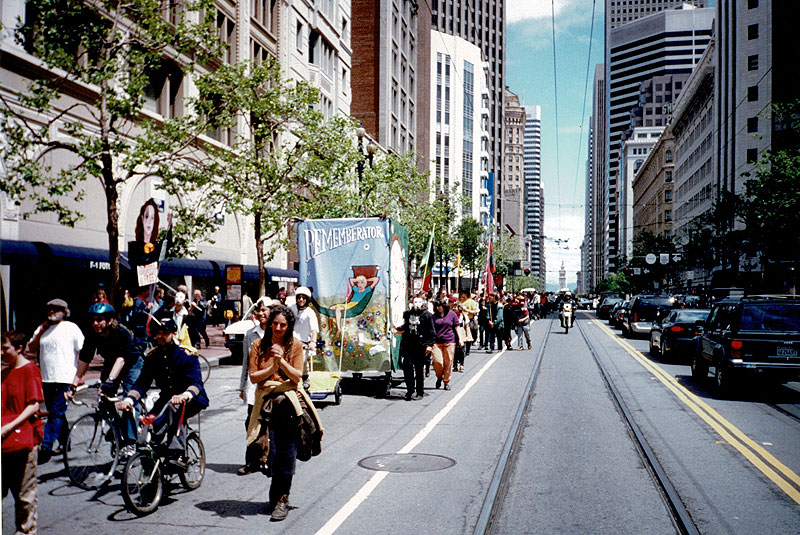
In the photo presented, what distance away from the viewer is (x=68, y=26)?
15.8 meters

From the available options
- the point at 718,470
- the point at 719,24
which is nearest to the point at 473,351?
the point at 718,470

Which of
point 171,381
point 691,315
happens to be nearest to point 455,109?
point 691,315

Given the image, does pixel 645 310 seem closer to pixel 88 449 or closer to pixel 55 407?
pixel 55 407

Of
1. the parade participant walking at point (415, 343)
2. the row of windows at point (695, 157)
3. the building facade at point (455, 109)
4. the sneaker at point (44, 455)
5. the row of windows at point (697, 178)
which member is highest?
the building facade at point (455, 109)

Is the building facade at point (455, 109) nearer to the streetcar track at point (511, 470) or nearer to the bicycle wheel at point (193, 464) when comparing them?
the streetcar track at point (511, 470)

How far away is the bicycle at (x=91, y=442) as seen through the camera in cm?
745

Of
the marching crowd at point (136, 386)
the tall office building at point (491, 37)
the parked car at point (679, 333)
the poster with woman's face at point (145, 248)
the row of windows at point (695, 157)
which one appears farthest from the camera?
Answer: the tall office building at point (491, 37)

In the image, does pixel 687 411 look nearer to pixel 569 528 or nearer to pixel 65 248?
pixel 569 528

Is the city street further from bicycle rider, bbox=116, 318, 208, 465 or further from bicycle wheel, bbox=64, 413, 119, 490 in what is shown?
bicycle rider, bbox=116, 318, 208, 465

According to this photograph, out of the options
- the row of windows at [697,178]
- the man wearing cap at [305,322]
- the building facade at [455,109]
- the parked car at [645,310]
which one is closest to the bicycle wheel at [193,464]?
the man wearing cap at [305,322]

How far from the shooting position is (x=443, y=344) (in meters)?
15.3

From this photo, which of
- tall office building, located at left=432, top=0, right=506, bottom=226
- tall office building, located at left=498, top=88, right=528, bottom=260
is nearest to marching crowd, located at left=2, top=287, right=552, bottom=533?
tall office building, located at left=432, top=0, right=506, bottom=226

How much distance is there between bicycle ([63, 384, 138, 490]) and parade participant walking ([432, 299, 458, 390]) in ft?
27.3

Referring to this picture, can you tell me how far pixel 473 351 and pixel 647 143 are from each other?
162m
